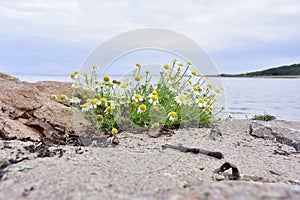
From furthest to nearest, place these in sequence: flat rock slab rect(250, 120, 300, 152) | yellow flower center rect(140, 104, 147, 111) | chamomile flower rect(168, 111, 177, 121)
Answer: flat rock slab rect(250, 120, 300, 152) → chamomile flower rect(168, 111, 177, 121) → yellow flower center rect(140, 104, 147, 111)

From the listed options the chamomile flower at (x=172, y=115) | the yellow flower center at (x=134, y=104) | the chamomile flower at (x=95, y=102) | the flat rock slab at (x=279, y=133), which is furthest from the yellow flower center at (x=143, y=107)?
the flat rock slab at (x=279, y=133)

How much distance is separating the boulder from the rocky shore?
11 mm

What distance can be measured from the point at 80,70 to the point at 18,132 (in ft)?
4.00

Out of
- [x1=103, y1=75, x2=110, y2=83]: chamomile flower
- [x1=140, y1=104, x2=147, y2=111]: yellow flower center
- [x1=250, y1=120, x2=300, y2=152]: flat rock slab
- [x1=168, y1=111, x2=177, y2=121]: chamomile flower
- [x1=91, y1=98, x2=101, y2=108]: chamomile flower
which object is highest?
[x1=103, y1=75, x2=110, y2=83]: chamomile flower

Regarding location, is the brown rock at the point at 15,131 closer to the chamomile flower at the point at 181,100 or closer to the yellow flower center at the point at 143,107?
the yellow flower center at the point at 143,107

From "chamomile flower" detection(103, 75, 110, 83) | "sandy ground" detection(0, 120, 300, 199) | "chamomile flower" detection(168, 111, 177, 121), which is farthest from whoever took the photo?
"chamomile flower" detection(103, 75, 110, 83)

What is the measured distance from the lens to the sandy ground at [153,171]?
155cm

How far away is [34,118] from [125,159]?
177cm

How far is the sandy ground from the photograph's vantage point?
155cm

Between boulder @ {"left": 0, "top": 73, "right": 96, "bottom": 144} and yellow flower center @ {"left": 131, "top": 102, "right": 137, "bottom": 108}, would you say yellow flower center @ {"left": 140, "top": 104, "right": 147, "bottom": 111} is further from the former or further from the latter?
boulder @ {"left": 0, "top": 73, "right": 96, "bottom": 144}

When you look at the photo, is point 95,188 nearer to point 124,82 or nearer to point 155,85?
point 124,82

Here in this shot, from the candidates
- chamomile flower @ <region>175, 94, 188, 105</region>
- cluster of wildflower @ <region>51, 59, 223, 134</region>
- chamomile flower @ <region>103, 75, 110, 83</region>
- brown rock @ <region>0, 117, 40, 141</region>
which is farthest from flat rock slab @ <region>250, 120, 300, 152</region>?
brown rock @ <region>0, 117, 40, 141</region>

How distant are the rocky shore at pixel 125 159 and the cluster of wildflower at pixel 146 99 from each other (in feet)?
0.67

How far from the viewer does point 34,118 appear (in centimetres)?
382
